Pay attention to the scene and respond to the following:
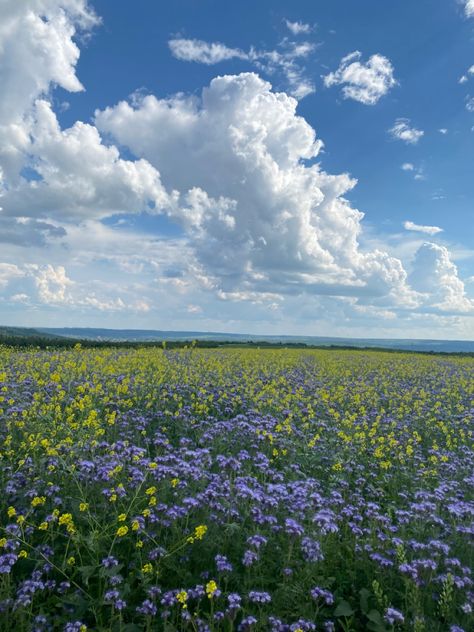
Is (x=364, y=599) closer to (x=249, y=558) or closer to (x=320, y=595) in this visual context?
(x=320, y=595)

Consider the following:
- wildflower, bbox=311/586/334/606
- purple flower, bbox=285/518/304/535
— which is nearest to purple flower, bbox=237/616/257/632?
wildflower, bbox=311/586/334/606

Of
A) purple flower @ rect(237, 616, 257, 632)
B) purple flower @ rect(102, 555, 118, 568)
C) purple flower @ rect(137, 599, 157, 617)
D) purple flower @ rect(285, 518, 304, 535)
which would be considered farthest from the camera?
purple flower @ rect(285, 518, 304, 535)

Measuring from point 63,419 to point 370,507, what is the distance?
210 inches

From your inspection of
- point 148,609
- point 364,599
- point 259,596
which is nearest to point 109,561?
point 148,609

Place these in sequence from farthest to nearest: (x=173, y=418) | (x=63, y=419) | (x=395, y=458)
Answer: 1. (x=173, y=418)
2. (x=395, y=458)
3. (x=63, y=419)

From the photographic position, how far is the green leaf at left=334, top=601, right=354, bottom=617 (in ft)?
12.7

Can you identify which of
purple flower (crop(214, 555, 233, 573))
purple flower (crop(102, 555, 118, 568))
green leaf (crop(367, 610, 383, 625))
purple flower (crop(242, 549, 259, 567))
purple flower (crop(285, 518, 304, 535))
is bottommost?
green leaf (crop(367, 610, 383, 625))

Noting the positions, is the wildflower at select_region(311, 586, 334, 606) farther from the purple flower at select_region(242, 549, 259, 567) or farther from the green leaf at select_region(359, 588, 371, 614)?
the purple flower at select_region(242, 549, 259, 567)

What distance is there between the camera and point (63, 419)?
7.79 meters

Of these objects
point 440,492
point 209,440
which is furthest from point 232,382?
point 440,492

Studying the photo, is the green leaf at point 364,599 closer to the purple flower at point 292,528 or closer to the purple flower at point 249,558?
the purple flower at point 292,528

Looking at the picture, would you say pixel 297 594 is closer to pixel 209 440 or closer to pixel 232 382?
pixel 209 440

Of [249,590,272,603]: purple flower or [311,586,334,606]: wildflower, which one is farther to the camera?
[311,586,334,606]: wildflower

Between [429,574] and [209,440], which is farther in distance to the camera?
[209,440]
